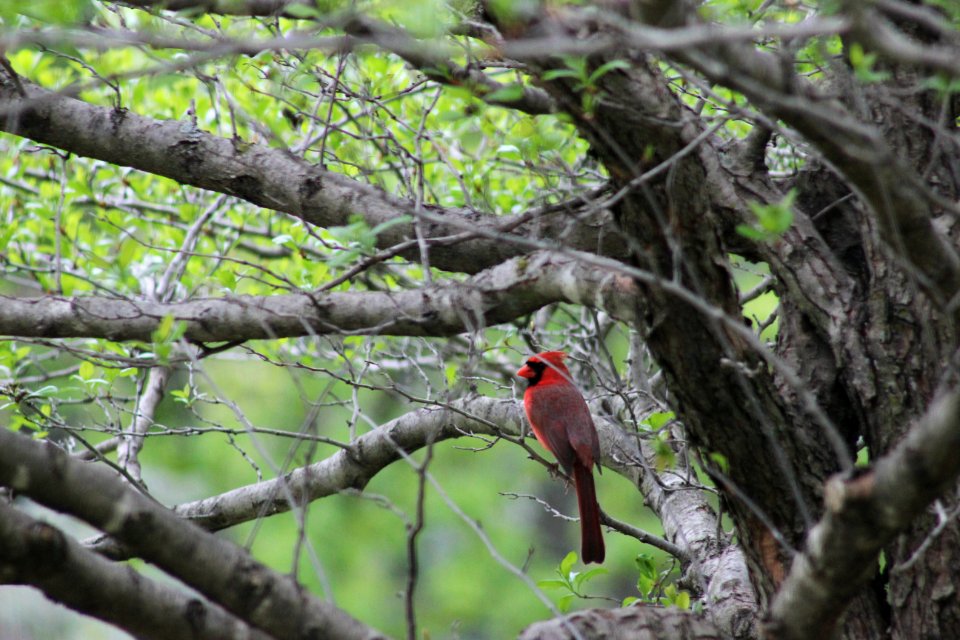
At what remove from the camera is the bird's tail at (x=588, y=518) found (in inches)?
191

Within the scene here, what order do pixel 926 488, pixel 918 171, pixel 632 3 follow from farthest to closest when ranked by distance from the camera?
pixel 918 171, pixel 632 3, pixel 926 488

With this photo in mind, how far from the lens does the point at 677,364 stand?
99.6 inches

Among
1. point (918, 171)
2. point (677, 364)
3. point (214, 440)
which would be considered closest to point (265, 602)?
point (677, 364)

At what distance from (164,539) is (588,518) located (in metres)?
3.19

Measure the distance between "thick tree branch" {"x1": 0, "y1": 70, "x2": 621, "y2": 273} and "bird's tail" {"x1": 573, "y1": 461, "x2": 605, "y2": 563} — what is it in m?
1.92

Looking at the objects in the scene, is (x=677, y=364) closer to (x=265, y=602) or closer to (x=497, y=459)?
(x=265, y=602)

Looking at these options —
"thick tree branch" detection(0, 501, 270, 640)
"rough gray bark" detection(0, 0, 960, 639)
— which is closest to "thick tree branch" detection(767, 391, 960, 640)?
"rough gray bark" detection(0, 0, 960, 639)

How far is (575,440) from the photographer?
16.8 feet

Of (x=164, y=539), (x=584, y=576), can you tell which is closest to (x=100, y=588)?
(x=164, y=539)

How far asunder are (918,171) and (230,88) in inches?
165

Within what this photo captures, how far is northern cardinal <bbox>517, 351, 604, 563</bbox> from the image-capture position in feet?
16.0

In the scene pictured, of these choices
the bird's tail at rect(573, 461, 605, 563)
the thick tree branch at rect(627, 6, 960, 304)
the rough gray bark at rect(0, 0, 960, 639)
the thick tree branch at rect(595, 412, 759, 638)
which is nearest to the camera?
the thick tree branch at rect(627, 6, 960, 304)

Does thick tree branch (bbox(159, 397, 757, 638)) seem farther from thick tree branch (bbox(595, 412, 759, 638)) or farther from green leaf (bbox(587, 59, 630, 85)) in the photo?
green leaf (bbox(587, 59, 630, 85))

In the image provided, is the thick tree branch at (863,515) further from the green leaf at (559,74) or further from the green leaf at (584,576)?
the green leaf at (584,576)
